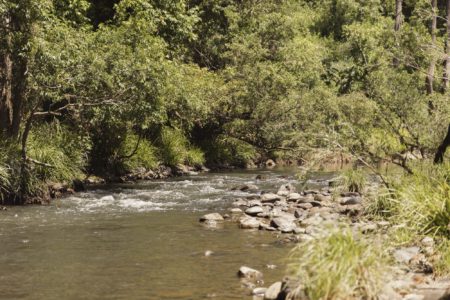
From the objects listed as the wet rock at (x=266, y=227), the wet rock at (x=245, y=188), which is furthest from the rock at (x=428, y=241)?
the wet rock at (x=245, y=188)

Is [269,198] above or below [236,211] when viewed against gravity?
below

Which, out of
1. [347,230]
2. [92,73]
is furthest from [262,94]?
[347,230]

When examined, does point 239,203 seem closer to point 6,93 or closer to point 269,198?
point 269,198

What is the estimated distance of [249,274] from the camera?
1033 cm

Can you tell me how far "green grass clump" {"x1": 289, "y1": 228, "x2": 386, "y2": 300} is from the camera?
23.8ft

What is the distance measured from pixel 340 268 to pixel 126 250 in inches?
244

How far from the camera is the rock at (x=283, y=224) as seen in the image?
573 inches

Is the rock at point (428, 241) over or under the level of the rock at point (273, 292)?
over

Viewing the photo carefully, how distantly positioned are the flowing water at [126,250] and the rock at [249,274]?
0.14m

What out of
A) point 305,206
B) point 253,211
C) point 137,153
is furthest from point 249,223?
point 137,153

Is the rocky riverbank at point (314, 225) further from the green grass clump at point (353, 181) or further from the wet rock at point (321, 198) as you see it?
the green grass clump at point (353, 181)

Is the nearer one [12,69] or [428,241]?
[428,241]

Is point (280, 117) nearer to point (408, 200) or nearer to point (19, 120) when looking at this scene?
point (19, 120)

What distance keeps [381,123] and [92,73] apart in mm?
9119
